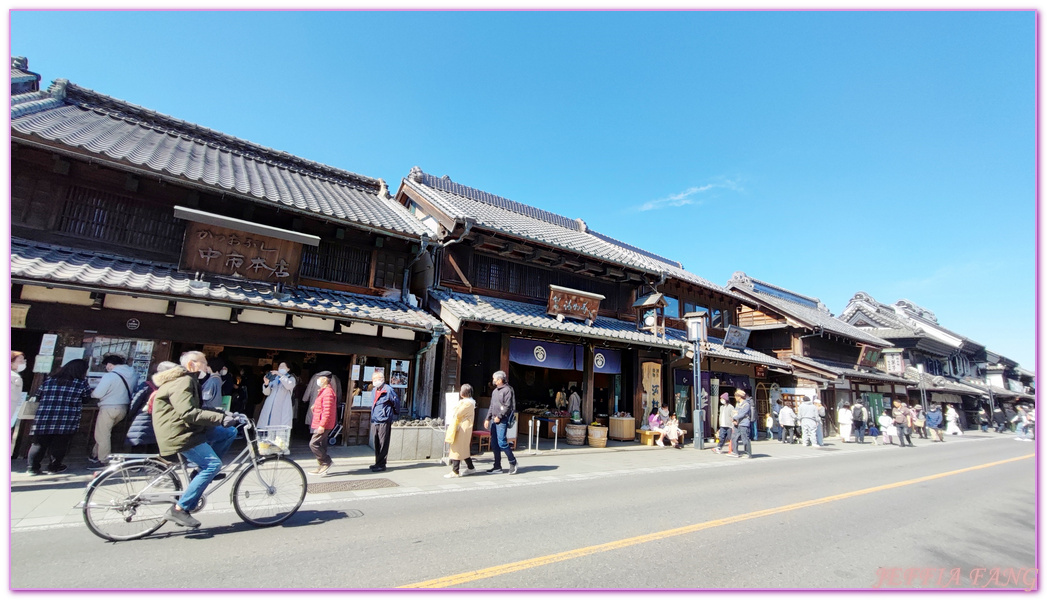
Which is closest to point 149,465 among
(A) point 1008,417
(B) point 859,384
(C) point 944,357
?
(B) point 859,384

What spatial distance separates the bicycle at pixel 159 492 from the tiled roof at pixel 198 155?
22.9 feet

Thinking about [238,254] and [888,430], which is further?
[888,430]

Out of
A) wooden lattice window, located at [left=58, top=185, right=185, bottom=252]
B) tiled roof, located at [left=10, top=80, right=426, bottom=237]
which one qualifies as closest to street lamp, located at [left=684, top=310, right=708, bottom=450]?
tiled roof, located at [left=10, top=80, right=426, bottom=237]

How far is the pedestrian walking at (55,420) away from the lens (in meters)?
7.30

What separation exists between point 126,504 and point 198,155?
35.6 feet

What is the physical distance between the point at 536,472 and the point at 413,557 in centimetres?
573

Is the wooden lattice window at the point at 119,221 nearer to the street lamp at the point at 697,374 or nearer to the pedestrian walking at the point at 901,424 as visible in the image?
the street lamp at the point at 697,374

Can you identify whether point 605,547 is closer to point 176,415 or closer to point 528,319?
point 176,415

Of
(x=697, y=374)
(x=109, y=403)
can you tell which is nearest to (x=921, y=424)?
(x=697, y=374)

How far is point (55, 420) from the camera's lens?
7422mm

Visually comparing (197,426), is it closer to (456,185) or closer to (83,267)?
(83,267)

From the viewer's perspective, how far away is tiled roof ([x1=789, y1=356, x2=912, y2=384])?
77.8ft

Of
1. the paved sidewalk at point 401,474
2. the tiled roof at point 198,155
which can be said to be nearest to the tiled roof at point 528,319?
the tiled roof at point 198,155

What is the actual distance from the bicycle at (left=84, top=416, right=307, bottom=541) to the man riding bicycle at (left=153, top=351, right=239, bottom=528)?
132 millimetres
